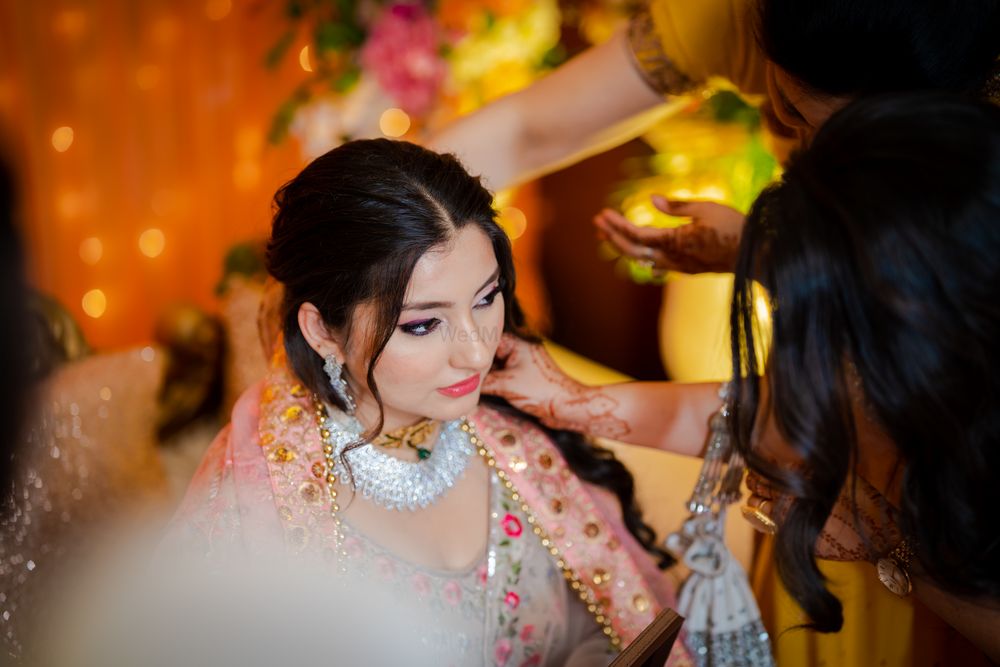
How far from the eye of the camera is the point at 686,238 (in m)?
1.64

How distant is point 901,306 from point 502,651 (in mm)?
907

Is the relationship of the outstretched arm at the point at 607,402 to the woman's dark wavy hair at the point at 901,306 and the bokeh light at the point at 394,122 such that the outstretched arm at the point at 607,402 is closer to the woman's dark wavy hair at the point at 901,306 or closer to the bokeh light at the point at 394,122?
the woman's dark wavy hair at the point at 901,306

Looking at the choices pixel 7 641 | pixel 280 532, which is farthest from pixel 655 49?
pixel 7 641

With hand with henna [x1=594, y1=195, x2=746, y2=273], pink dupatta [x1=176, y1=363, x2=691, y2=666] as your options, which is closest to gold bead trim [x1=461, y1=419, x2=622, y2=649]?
pink dupatta [x1=176, y1=363, x2=691, y2=666]

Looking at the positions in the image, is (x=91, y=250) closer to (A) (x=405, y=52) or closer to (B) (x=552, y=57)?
(A) (x=405, y=52)

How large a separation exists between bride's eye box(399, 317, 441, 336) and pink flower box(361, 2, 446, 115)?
1.65 metres

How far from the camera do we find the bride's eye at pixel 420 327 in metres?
1.29

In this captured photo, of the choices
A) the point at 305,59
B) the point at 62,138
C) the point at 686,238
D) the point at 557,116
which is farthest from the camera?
the point at 62,138

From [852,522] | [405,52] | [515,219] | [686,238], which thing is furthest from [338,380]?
[515,219]

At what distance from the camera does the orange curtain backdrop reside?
338 centimetres

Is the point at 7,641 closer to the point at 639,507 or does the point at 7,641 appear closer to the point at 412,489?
the point at 412,489

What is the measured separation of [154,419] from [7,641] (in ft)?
2.68

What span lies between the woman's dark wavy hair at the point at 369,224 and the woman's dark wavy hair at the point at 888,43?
52cm

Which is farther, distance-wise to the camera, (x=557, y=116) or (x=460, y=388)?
(x=557, y=116)
